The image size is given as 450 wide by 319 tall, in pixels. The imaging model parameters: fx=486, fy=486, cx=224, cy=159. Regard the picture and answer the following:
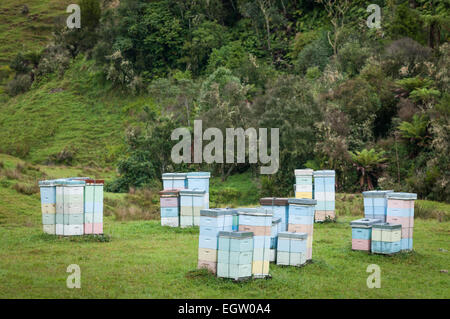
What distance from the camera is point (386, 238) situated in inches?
548

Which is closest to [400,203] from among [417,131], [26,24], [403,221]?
[403,221]

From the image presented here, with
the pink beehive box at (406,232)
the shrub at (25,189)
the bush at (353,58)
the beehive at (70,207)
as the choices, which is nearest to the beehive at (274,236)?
the pink beehive box at (406,232)

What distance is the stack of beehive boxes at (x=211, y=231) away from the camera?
→ 10.5 meters

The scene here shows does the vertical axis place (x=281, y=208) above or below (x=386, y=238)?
above

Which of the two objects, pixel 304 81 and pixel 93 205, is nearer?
pixel 93 205

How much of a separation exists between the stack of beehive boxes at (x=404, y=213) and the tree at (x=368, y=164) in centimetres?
1455

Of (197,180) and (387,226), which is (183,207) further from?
(387,226)

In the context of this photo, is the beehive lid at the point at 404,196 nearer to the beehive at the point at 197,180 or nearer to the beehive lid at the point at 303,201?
the beehive lid at the point at 303,201

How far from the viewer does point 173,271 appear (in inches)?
447

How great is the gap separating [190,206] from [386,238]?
721cm

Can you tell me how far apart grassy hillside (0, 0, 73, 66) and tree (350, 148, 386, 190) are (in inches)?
1793

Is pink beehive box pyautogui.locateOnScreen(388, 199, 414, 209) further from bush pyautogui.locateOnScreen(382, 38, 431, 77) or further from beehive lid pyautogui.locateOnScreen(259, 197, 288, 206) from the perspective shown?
bush pyautogui.locateOnScreen(382, 38, 431, 77)

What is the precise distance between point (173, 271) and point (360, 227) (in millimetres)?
6007

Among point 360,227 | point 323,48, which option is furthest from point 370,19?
point 360,227
